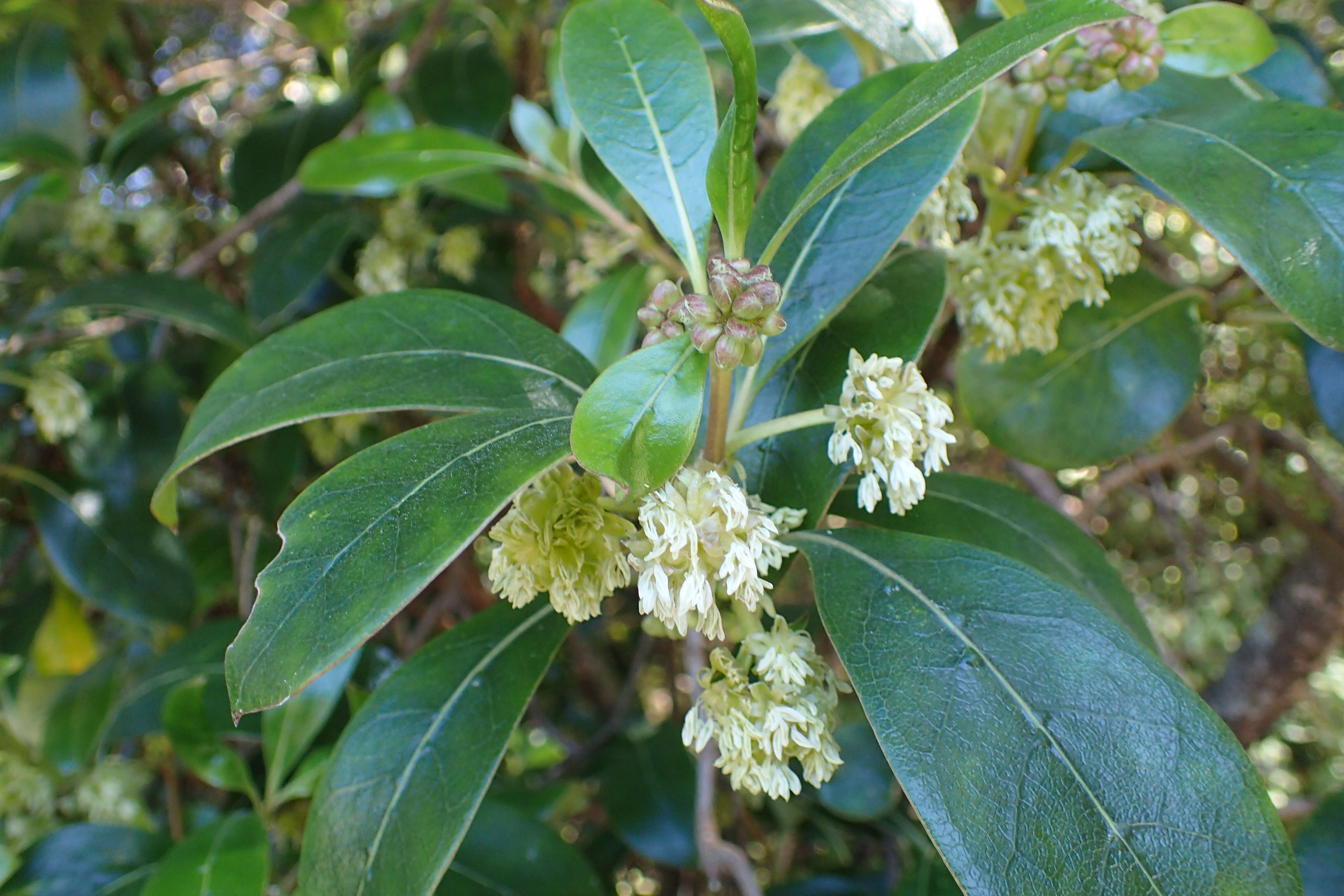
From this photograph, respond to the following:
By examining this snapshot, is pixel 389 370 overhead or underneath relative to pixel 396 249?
overhead

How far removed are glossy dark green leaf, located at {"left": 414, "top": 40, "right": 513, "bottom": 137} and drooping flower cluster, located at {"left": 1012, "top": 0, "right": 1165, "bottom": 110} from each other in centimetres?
103

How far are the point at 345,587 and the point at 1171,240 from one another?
7.45ft

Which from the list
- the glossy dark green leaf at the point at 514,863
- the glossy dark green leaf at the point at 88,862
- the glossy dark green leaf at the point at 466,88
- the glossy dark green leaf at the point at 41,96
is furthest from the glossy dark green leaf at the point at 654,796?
A: the glossy dark green leaf at the point at 41,96

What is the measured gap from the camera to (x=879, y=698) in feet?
1.88

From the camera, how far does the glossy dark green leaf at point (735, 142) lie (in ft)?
1.74

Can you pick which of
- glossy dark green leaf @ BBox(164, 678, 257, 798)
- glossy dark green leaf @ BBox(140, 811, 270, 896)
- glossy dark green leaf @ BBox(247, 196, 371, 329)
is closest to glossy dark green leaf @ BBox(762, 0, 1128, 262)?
glossy dark green leaf @ BBox(140, 811, 270, 896)

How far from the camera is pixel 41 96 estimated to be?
5.25ft

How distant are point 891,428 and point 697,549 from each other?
0.54 ft

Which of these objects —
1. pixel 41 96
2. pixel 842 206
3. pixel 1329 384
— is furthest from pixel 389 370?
pixel 41 96

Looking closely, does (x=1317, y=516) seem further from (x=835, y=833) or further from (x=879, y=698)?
(x=879, y=698)

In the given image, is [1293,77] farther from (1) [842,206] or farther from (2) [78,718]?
(2) [78,718]

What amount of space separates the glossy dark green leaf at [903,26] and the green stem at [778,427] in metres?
0.38

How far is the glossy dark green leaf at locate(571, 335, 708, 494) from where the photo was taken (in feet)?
1.70

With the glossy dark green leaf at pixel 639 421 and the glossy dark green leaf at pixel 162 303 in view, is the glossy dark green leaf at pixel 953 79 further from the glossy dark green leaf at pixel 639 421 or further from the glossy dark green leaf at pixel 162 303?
the glossy dark green leaf at pixel 162 303
